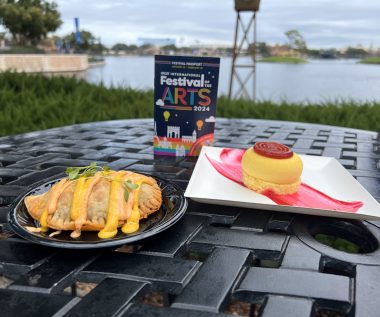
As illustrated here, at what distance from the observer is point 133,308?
511mm

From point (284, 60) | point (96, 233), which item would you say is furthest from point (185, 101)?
point (284, 60)

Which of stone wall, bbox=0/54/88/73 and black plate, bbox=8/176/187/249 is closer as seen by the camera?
black plate, bbox=8/176/187/249

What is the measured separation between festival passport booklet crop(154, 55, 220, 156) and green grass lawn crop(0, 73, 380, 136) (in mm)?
1693

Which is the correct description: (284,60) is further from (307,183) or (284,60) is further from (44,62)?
(307,183)

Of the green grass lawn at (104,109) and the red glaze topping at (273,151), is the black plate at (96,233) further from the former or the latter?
the green grass lawn at (104,109)

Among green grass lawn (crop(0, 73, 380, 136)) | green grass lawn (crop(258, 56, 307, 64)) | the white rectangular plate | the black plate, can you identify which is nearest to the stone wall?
green grass lawn (crop(258, 56, 307, 64))

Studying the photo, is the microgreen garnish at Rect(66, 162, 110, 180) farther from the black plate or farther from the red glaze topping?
the red glaze topping

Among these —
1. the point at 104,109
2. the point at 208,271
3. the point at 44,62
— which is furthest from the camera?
the point at 44,62

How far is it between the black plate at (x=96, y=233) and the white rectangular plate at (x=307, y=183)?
0.05m

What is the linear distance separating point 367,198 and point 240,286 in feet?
1.37

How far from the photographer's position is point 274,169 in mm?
857

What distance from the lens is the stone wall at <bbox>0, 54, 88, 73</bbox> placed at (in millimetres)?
14859

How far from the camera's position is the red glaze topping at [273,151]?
860 millimetres

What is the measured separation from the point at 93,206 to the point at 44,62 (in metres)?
17.6
